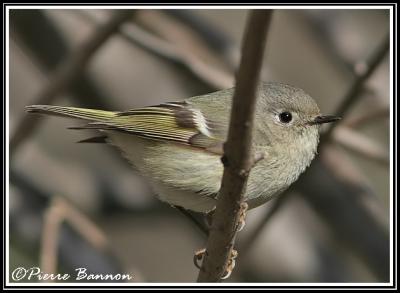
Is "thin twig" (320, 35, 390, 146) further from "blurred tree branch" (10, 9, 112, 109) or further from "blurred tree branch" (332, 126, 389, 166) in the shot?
"blurred tree branch" (10, 9, 112, 109)

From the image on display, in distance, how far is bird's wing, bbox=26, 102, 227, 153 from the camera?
259 centimetres

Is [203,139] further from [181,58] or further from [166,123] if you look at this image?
[181,58]

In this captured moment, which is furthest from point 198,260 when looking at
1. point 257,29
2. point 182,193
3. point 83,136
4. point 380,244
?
point 83,136

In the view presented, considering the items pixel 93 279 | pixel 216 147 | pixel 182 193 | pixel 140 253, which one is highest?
pixel 216 147

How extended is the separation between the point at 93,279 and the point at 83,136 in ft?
5.65

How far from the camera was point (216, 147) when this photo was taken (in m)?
2.52

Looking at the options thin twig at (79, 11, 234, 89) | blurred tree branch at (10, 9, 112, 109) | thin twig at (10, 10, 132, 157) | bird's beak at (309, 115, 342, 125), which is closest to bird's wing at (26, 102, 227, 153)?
bird's beak at (309, 115, 342, 125)

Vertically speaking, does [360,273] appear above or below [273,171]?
below

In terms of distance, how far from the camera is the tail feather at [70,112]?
252cm

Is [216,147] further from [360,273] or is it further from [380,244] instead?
[360,273]

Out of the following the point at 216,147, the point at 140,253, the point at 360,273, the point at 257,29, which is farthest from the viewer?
the point at 140,253

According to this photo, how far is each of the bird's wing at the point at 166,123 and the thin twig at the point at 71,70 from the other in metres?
0.53

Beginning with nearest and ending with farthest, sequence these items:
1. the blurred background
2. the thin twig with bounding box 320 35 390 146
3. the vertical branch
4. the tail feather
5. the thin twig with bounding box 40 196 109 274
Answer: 1. the vertical branch
2. the tail feather
3. the thin twig with bounding box 320 35 390 146
4. the thin twig with bounding box 40 196 109 274
5. the blurred background

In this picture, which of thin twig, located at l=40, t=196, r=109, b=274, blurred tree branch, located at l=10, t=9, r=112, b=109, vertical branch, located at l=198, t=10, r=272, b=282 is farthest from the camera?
blurred tree branch, located at l=10, t=9, r=112, b=109
